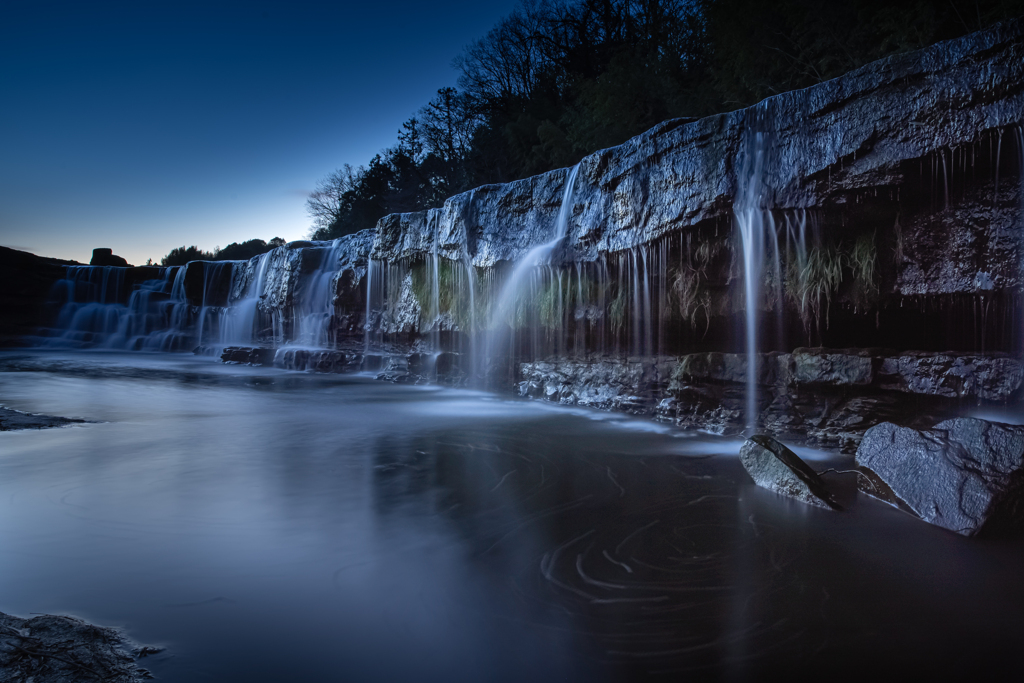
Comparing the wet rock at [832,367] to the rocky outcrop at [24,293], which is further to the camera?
the rocky outcrop at [24,293]

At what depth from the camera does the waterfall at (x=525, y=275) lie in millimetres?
9469

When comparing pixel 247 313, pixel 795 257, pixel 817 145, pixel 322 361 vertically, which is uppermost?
pixel 817 145

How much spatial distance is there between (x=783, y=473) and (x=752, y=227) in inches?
143

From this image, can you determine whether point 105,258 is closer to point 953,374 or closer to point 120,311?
point 120,311

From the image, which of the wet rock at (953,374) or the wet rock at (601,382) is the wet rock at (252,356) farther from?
the wet rock at (953,374)

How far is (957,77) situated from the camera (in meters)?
4.99

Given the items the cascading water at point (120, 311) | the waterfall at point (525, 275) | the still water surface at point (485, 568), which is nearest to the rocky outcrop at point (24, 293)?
the cascading water at point (120, 311)

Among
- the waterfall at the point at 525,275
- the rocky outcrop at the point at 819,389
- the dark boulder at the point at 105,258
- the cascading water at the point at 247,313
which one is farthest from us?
the dark boulder at the point at 105,258

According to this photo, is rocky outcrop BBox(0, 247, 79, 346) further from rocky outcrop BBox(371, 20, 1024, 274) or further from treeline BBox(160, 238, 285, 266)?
rocky outcrop BBox(371, 20, 1024, 274)

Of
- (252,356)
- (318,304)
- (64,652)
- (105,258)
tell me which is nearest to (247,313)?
(252,356)

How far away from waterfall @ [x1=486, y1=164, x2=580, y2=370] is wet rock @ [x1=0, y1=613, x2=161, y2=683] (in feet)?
27.5

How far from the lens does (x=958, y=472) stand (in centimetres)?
360

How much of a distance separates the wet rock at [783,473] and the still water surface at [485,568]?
17 centimetres

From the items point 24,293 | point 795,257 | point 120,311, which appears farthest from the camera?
point 24,293
